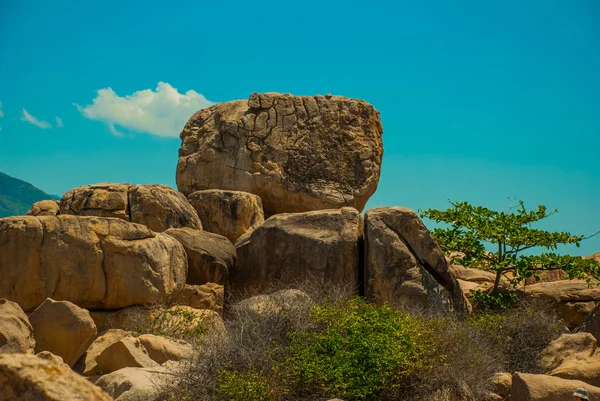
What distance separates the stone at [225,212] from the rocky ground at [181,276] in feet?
0.11

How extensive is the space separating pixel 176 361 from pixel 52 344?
1875mm

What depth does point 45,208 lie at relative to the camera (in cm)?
1933

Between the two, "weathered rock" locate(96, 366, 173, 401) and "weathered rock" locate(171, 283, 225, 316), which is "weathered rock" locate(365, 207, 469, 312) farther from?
"weathered rock" locate(96, 366, 173, 401)

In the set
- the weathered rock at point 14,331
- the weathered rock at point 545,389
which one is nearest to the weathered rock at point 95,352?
the weathered rock at point 14,331

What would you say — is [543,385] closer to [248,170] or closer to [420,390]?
[420,390]

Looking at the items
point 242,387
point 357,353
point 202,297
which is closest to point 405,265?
point 202,297

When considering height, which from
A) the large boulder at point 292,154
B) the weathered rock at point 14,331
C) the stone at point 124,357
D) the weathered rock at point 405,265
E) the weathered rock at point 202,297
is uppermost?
the large boulder at point 292,154

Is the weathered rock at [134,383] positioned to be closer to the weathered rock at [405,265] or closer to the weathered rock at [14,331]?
the weathered rock at [14,331]

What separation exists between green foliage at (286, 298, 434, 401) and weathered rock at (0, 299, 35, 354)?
3.41 meters

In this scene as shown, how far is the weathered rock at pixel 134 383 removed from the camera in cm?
936

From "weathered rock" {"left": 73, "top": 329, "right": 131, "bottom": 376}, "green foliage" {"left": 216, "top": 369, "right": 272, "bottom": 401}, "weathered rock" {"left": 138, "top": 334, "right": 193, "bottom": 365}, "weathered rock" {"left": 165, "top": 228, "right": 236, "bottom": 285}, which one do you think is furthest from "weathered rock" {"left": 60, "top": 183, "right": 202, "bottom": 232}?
"green foliage" {"left": 216, "top": 369, "right": 272, "bottom": 401}

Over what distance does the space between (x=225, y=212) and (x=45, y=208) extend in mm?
4448

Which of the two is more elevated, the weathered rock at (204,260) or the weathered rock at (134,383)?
the weathered rock at (204,260)

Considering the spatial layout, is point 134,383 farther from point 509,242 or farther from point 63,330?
point 509,242
